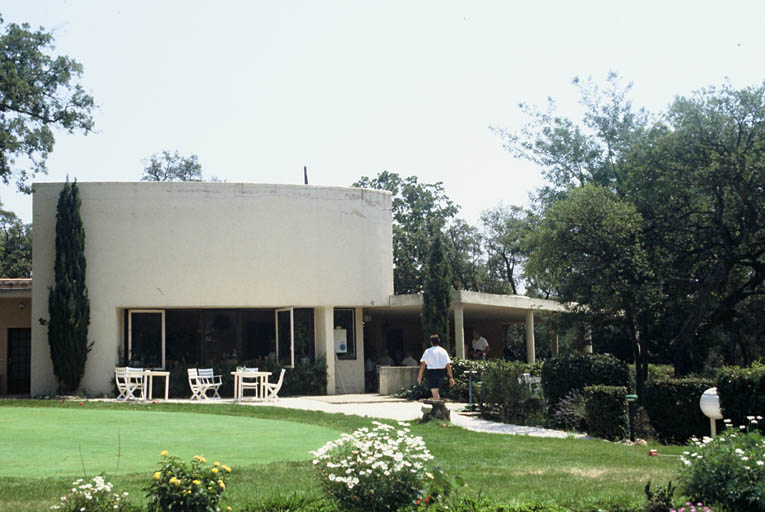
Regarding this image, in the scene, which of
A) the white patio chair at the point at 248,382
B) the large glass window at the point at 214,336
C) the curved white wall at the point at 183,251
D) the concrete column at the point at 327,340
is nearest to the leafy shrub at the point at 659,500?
the white patio chair at the point at 248,382

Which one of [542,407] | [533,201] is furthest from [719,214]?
[533,201]

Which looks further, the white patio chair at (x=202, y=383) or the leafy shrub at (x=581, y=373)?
the white patio chair at (x=202, y=383)

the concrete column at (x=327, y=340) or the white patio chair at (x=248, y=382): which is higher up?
the concrete column at (x=327, y=340)

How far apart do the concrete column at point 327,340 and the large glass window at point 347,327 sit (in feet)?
2.20

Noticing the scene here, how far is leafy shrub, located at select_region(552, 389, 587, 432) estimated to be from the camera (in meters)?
14.1

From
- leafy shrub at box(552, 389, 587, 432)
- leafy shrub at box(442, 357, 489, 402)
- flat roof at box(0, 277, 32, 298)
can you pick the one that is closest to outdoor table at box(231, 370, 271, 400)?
leafy shrub at box(442, 357, 489, 402)

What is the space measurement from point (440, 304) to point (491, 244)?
24.9m

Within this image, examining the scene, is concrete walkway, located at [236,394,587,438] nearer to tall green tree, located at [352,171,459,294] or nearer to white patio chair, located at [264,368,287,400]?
white patio chair, located at [264,368,287,400]

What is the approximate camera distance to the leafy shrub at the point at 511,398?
15352 mm

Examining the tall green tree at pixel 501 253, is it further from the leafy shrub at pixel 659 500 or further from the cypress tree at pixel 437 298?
the leafy shrub at pixel 659 500

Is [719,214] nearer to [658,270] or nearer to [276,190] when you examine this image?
[658,270]

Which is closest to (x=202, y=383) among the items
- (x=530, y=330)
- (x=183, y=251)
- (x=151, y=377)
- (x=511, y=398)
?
(x=151, y=377)

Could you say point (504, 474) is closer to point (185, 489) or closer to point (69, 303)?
point (185, 489)

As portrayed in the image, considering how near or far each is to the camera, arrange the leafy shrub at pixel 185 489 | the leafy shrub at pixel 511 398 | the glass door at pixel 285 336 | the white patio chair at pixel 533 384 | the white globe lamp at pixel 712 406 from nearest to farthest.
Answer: the leafy shrub at pixel 185 489 < the white globe lamp at pixel 712 406 < the leafy shrub at pixel 511 398 < the white patio chair at pixel 533 384 < the glass door at pixel 285 336
